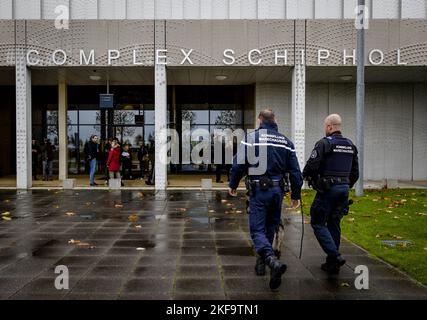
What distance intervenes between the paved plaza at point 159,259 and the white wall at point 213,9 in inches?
469

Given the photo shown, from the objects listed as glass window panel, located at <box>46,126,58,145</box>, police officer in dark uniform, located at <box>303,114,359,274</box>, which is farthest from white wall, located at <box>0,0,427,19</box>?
police officer in dark uniform, located at <box>303,114,359,274</box>

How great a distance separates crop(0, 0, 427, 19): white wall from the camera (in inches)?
789

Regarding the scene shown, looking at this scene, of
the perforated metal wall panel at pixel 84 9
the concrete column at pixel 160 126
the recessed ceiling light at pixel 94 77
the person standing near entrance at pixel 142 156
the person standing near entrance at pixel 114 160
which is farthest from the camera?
the person standing near entrance at pixel 142 156

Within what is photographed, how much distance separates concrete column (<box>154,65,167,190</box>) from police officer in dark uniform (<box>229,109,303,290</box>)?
36.5 feet

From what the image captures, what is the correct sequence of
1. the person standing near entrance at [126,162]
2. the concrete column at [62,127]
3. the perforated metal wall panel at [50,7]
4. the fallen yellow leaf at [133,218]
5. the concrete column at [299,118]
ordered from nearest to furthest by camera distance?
1. the fallen yellow leaf at [133,218]
2. the concrete column at [299,118]
3. the person standing near entrance at [126,162]
4. the perforated metal wall panel at [50,7]
5. the concrete column at [62,127]

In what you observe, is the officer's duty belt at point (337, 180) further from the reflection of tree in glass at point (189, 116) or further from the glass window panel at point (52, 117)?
the glass window panel at point (52, 117)

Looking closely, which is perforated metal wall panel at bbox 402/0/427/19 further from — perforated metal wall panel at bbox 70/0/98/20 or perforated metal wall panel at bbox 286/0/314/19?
perforated metal wall panel at bbox 70/0/98/20

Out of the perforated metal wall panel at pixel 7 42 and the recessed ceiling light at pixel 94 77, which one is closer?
the perforated metal wall panel at pixel 7 42

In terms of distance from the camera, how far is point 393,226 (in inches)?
340

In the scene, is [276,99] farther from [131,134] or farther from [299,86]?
[131,134]

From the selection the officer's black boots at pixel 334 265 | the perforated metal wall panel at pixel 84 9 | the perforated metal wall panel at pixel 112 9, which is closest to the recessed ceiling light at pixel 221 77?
the perforated metal wall panel at pixel 112 9

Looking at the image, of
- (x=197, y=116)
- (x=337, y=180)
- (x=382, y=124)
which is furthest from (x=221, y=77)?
(x=337, y=180)
